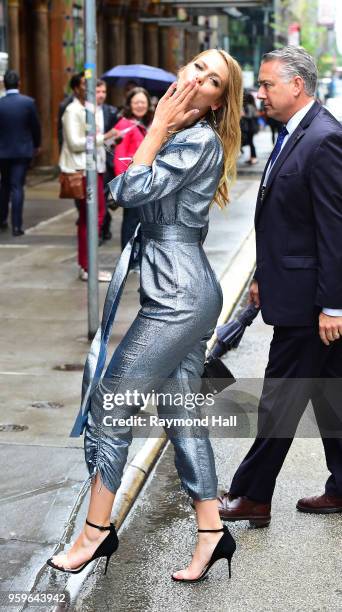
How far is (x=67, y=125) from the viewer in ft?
33.2

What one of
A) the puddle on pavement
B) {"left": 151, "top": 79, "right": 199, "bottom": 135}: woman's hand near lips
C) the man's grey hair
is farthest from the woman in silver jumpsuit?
the man's grey hair

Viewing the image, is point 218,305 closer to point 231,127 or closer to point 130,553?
point 231,127

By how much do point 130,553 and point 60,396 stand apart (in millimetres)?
2184

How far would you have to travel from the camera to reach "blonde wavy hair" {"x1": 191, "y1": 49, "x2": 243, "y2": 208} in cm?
400

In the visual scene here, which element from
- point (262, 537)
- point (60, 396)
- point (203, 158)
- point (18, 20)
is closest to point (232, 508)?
point (262, 537)

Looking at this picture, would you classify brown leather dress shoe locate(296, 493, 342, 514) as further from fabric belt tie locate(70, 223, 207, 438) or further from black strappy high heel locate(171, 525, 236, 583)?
fabric belt tie locate(70, 223, 207, 438)

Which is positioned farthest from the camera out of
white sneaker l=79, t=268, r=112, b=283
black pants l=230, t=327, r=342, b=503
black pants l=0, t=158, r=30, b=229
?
black pants l=0, t=158, r=30, b=229

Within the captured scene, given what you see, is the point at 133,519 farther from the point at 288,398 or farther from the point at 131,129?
the point at 131,129

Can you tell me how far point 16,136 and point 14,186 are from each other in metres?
0.60

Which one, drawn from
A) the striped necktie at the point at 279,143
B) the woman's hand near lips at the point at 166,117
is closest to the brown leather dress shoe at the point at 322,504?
the striped necktie at the point at 279,143

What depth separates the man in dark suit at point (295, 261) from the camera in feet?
14.1

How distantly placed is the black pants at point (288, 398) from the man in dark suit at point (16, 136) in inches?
359

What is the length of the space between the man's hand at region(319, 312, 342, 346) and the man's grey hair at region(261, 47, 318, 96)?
90 centimetres

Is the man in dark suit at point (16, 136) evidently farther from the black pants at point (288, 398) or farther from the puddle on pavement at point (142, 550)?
the black pants at point (288, 398)
